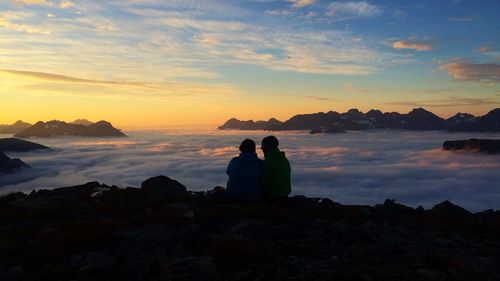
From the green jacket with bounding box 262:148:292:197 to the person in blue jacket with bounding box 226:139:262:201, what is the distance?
0.76ft

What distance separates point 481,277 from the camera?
283 inches

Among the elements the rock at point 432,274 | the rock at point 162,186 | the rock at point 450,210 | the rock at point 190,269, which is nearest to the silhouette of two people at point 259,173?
the rock at point 190,269

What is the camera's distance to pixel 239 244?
880 centimetres

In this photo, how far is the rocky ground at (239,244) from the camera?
7781 mm

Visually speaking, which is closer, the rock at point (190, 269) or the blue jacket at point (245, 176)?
the rock at point (190, 269)

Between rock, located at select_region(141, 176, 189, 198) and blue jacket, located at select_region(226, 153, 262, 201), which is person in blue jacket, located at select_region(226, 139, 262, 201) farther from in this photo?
rock, located at select_region(141, 176, 189, 198)

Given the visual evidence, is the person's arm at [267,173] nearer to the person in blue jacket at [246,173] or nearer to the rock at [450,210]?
the person in blue jacket at [246,173]

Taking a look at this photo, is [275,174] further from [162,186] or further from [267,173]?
[162,186]

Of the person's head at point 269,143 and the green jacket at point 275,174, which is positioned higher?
the person's head at point 269,143

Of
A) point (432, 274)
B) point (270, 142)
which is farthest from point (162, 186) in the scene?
point (432, 274)

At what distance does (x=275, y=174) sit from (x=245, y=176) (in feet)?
3.33

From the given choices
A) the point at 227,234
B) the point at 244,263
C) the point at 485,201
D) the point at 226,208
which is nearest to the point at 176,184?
the point at 226,208

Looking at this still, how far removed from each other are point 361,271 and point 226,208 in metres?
6.20

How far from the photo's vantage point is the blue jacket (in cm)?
1284
